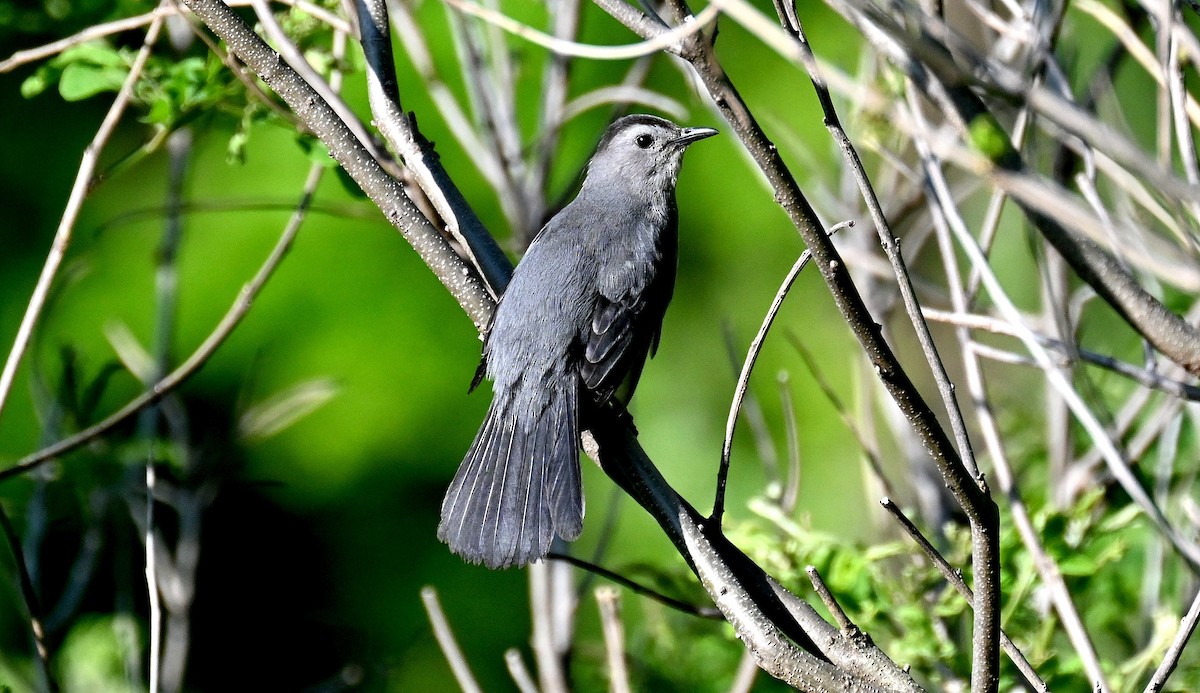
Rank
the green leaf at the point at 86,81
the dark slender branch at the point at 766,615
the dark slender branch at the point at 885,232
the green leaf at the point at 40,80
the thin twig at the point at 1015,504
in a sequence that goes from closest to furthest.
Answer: the dark slender branch at the point at 885,232 → the dark slender branch at the point at 766,615 → the thin twig at the point at 1015,504 → the green leaf at the point at 86,81 → the green leaf at the point at 40,80

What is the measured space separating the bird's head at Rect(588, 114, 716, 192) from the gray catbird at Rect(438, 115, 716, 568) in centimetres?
13

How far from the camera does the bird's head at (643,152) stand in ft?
14.4

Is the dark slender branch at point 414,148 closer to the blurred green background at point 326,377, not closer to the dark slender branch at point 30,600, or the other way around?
the dark slender branch at point 30,600

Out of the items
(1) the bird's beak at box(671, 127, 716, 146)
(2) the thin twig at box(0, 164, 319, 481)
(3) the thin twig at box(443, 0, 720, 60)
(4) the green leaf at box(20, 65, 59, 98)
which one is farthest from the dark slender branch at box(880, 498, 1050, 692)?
(1) the bird's beak at box(671, 127, 716, 146)

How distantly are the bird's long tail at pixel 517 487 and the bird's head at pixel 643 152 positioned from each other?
48.1 inches

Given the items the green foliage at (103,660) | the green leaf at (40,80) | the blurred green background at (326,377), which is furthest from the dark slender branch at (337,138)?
the blurred green background at (326,377)

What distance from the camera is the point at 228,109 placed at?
3.03 m

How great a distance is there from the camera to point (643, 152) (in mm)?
4422

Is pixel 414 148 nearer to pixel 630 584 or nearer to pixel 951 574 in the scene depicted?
pixel 630 584

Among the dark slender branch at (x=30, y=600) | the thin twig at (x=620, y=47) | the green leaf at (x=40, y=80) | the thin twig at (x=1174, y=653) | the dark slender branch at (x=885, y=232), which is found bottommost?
the thin twig at (x=1174, y=653)

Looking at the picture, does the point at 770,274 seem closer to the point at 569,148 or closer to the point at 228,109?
the point at 569,148

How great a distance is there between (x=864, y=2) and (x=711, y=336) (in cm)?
534

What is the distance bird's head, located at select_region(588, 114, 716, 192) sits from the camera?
439 cm

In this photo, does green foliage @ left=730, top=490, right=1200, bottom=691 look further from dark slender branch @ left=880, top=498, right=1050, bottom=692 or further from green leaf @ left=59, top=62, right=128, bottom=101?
green leaf @ left=59, top=62, right=128, bottom=101
